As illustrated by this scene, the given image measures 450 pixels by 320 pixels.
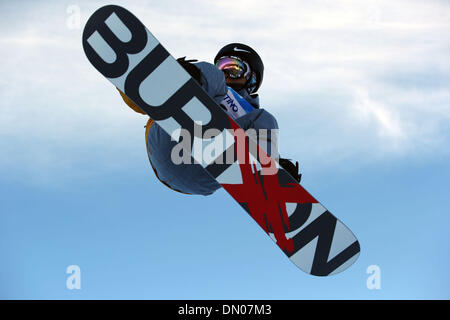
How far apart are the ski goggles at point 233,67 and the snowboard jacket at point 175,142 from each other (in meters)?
0.56

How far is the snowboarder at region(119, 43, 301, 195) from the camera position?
454 cm

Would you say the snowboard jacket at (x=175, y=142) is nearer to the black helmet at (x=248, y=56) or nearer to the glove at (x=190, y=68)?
the glove at (x=190, y=68)

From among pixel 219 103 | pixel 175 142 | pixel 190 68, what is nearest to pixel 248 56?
pixel 219 103

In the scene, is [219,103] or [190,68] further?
[219,103]

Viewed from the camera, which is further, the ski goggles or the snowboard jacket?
the ski goggles

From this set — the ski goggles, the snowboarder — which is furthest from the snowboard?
the ski goggles

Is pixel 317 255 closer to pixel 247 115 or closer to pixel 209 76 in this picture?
pixel 247 115

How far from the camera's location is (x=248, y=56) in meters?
5.38

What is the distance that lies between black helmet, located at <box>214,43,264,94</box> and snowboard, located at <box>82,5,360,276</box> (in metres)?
0.97

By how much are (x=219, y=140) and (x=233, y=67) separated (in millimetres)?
962

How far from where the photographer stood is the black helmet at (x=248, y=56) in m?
5.37

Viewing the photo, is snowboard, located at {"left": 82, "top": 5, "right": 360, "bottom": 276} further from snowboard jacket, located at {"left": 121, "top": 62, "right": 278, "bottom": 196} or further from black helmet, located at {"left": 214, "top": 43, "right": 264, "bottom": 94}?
black helmet, located at {"left": 214, "top": 43, "right": 264, "bottom": 94}

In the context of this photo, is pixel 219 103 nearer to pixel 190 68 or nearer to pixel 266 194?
pixel 190 68
